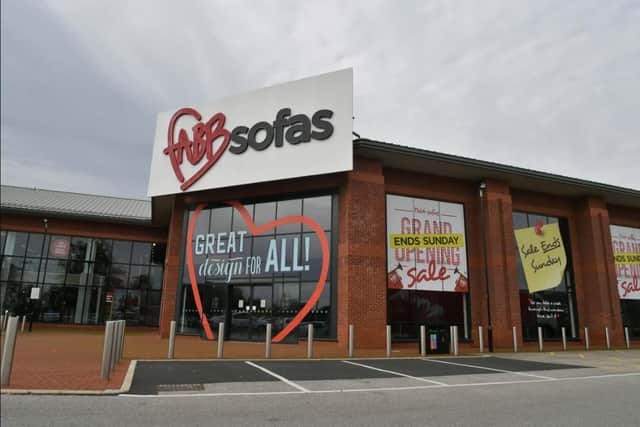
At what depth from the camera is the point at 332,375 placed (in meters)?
10.2

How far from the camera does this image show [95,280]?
99.2ft

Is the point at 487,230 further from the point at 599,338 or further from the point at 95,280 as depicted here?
the point at 95,280

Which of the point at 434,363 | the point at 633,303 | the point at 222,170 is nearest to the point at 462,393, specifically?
the point at 434,363

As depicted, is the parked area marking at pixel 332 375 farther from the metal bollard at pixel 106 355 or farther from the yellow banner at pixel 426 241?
the yellow banner at pixel 426 241

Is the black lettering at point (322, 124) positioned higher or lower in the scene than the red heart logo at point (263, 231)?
higher

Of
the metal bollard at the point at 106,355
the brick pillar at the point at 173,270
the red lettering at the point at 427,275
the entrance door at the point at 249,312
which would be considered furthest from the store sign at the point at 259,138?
the metal bollard at the point at 106,355

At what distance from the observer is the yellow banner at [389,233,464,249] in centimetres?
1967

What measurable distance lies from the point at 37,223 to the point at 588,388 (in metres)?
32.0

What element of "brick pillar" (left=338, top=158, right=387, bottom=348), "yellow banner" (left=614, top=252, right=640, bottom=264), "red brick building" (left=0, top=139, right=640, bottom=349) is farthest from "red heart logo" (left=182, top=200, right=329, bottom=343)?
"yellow banner" (left=614, top=252, right=640, bottom=264)

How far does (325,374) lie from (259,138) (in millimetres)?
12040

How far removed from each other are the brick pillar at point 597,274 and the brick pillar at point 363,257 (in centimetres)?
1293

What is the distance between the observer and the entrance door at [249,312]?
62.2ft

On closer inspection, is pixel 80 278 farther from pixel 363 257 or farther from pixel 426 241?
pixel 426 241

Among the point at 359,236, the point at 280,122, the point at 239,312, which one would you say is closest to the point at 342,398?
the point at 359,236
